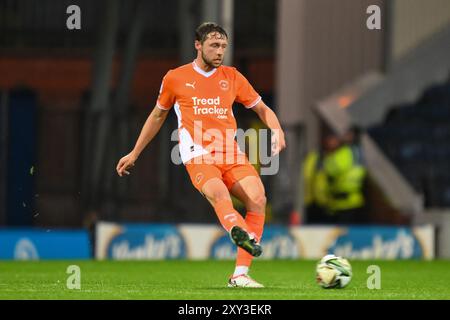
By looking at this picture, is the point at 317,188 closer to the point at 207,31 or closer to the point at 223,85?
the point at 223,85

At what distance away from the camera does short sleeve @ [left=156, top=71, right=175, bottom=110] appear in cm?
1082

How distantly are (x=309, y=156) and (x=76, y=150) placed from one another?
17.2 ft

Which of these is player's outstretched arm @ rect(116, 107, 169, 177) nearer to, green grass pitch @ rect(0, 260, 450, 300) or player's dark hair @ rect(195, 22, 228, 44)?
player's dark hair @ rect(195, 22, 228, 44)

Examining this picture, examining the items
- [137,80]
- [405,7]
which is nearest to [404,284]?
[405,7]

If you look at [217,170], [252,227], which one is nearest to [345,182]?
[252,227]

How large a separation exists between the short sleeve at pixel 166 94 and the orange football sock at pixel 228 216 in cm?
96

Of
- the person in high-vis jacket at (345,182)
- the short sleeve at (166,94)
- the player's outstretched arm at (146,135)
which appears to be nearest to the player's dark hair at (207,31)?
the short sleeve at (166,94)

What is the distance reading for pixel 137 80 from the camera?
110ft

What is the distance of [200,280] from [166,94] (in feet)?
6.91

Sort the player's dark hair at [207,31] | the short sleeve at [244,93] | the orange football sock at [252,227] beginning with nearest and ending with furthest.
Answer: the player's dark hair at [207,31], the orange football sock at [252,227], the short sleeve at [244,93]

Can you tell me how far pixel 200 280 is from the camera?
12.3 meters

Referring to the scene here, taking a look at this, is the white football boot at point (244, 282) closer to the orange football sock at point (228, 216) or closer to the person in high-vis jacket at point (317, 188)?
the orange football sock at point (228, 216)

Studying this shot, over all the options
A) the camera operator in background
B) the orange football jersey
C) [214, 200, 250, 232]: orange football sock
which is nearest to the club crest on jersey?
the orange football jersey

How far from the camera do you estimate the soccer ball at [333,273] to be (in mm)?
10814
